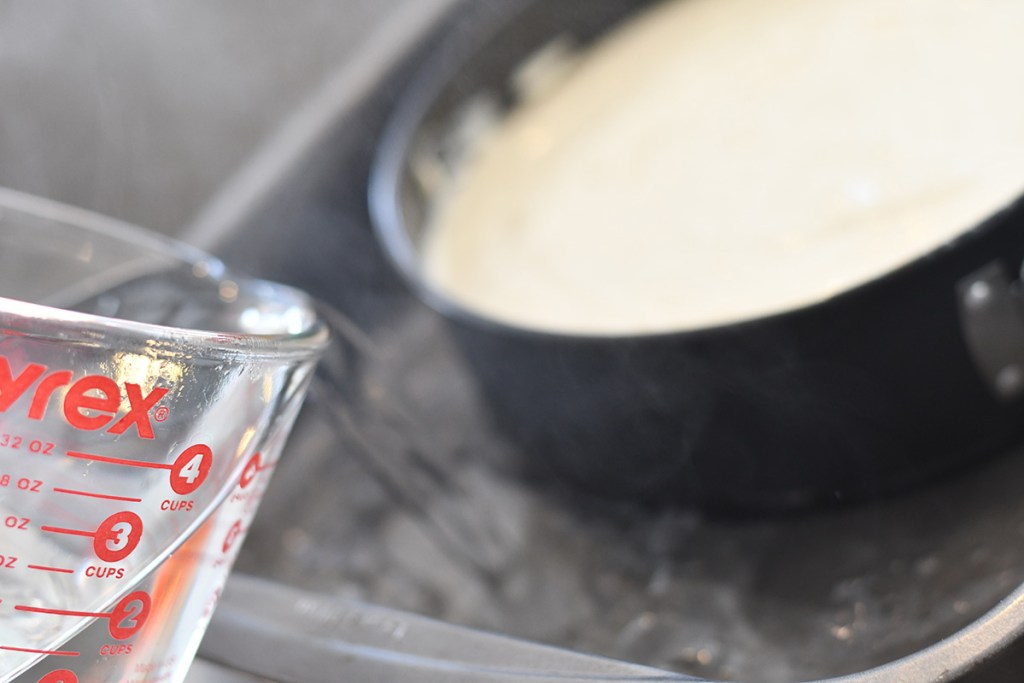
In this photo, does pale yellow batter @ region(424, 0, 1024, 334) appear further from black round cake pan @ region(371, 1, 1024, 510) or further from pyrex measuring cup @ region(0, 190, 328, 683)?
pyrex measuring cup @ region(0, 190, 328, 683)

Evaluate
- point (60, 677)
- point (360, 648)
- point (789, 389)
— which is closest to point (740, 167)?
point (789, 389)

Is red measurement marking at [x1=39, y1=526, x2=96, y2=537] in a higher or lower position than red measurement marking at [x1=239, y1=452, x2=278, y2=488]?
higher

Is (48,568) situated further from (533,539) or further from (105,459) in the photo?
(533,539)

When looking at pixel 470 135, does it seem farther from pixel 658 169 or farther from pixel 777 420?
pixel 777 420

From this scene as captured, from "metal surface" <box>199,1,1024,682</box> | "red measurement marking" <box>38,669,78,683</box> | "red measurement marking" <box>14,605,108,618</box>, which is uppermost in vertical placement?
"red measurement marking" <box>14,605,108,618</box>

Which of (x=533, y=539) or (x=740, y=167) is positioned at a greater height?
(x=740, y=167)

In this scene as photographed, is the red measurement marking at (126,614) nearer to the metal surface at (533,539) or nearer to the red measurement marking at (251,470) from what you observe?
the red measurement marking at (251,470)

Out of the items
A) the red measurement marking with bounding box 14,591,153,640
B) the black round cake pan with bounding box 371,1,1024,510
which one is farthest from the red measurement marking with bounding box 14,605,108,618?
the black round cake pan with bounding box 371,1,1024,510

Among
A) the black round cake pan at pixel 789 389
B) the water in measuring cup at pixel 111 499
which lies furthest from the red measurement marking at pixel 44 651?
the black round cake pan at pixel 789 389
